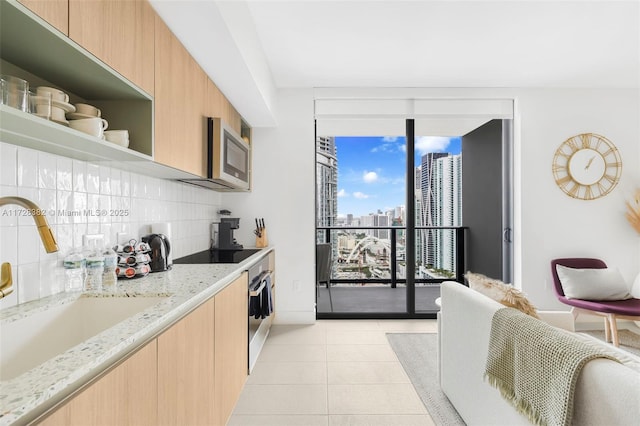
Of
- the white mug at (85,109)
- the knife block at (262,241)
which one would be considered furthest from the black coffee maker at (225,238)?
the white mug at (85,109)

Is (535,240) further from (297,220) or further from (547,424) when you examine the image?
(547,424)

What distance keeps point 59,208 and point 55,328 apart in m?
0.51

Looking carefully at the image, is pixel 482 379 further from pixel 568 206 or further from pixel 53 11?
pixel 568 206

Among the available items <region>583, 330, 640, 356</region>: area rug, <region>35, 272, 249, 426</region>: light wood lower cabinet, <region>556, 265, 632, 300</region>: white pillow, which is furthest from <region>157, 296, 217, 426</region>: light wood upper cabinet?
<region>583, 330, 640, 356</region>: area rug

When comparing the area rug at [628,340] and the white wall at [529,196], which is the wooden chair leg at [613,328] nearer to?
the area rug at [628,340]

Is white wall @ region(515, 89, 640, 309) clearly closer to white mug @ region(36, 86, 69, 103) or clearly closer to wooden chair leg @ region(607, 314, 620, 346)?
wooden chair leg @ region(607, 314, 620, 346)

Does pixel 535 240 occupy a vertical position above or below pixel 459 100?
below

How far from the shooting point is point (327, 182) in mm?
4230

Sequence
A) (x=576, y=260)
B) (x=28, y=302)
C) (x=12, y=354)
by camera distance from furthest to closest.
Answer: (x=576, y=260), (x=28, y=302), (x=12, y=354)

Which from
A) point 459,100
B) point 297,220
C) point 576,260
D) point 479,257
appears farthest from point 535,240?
point 297,220

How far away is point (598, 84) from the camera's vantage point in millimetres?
3461

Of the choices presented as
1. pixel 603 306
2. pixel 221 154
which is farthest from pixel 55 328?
pixel 603 306

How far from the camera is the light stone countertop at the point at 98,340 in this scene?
0.57m

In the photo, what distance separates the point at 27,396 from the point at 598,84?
4.90 metres
